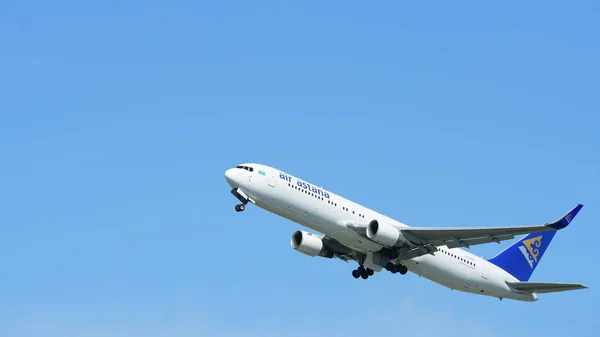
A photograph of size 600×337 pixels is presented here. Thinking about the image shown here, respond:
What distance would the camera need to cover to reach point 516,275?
62188 mm

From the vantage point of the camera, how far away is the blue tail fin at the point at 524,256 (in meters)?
62.4

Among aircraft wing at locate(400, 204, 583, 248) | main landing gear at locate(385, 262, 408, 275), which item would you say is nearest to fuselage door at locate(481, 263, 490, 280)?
aircraft wing at locate(400, 204, 583, 248)

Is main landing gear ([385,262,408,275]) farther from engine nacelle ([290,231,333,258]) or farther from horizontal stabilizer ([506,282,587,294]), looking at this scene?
horizontal stabilizer ([506,282,587,294])

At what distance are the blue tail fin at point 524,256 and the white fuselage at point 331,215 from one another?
142 inches

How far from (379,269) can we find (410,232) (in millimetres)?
3729

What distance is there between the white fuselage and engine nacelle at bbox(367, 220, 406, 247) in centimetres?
59

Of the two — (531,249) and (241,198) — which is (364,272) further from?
(531,249)

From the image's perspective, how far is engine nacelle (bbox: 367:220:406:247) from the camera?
54.2 meters

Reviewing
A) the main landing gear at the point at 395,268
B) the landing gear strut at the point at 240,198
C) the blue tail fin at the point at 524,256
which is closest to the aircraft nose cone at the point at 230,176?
the landing gear strut at the point at 240,198

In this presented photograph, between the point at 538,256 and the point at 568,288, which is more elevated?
the point at 538,256

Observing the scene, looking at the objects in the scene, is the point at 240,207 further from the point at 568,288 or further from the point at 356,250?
the point at 568,288

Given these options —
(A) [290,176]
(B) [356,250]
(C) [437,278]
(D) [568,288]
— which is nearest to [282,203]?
(A) [290,176]

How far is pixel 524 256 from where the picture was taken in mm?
63781

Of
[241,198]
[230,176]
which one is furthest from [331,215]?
[230,176]
